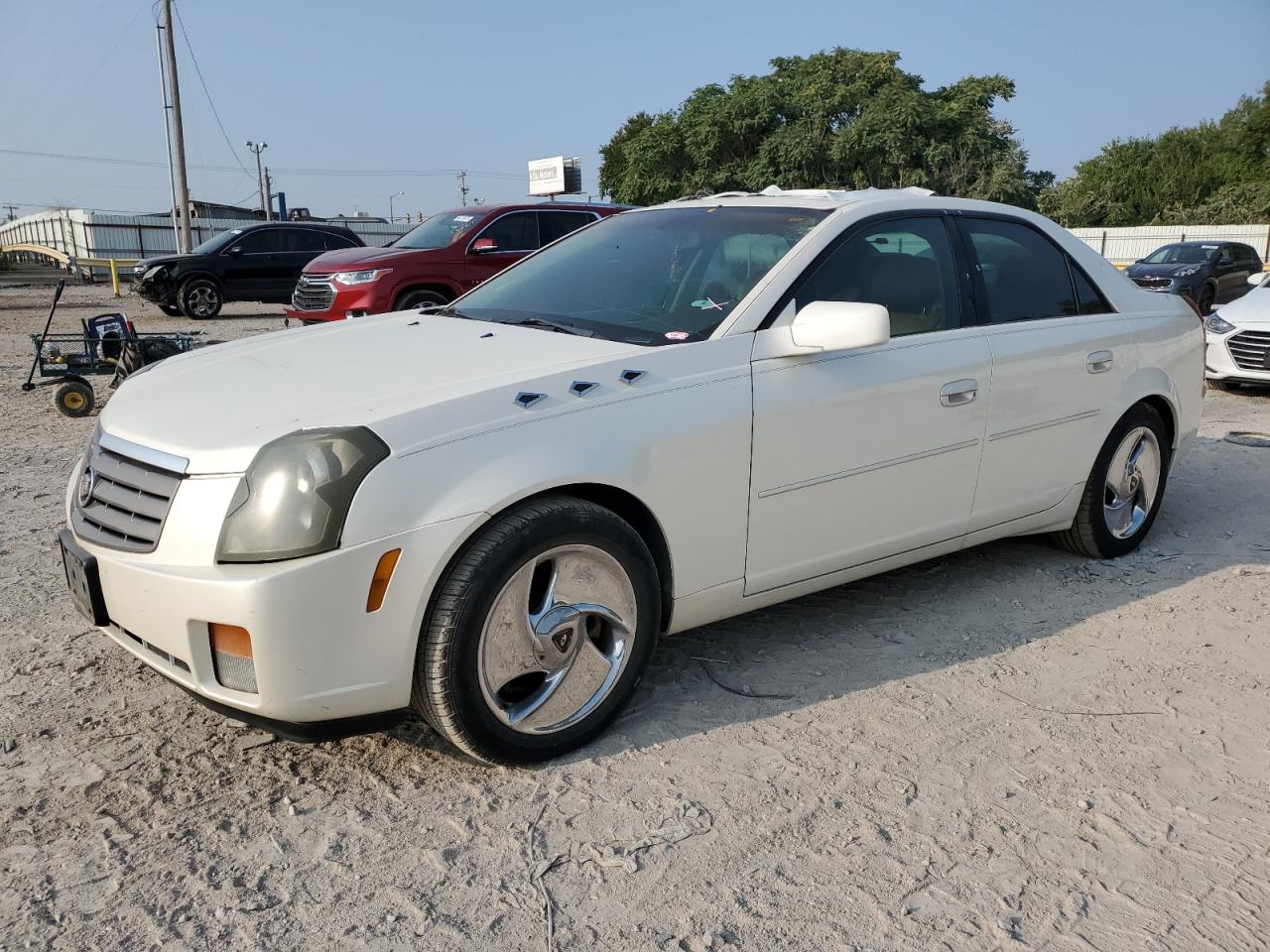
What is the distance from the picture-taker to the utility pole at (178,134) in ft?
96.4

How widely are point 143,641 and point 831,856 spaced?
1839 mm

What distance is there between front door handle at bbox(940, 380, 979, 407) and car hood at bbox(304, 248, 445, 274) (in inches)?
342

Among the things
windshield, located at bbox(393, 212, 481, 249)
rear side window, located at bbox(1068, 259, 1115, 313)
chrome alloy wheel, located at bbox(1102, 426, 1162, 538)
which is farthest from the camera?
windshield, located at bbox(393, 212, 481, 249)

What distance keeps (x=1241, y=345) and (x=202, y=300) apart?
49.7ft

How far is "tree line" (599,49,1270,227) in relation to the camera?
1762 inches

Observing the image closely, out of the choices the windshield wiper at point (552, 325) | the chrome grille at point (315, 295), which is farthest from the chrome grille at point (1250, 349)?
the chrome grille at point (315, 295)

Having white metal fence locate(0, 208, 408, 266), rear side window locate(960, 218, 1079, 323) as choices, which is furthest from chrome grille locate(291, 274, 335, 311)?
white metal fence locate(0, 208, 408, 266)

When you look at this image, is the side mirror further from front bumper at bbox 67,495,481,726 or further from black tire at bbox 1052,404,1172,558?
black tire at bbox 1052,404,1172,558

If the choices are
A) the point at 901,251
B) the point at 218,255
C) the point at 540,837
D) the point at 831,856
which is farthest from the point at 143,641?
the point at 218,255

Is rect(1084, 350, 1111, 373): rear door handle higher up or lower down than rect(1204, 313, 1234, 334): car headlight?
higher up

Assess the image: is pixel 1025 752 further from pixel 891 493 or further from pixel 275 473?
pixel 275 473

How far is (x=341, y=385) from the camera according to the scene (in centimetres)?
304

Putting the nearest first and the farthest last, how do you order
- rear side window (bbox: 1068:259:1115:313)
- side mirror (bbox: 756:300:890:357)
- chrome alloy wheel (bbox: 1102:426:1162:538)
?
1. side mirror (bbox: 756:300:890:357)
2. rear side window (bbox: 1068:259:1115:313)
3. chrome alloy wheel (bbox: 1102:426:1162:538)

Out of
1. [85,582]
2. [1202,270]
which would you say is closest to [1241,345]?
[85,582]
